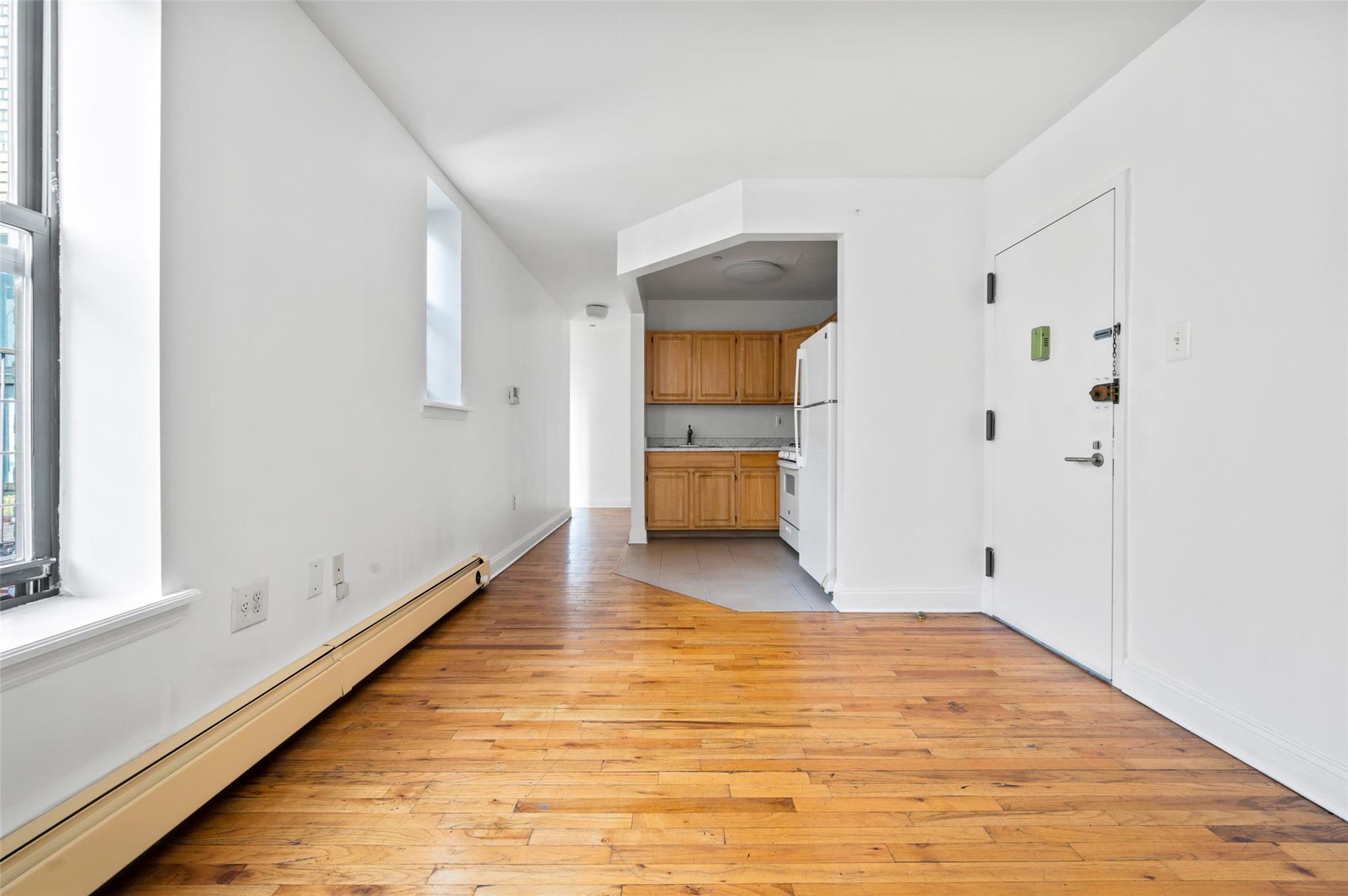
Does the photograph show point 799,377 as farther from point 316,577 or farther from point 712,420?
point 316,577

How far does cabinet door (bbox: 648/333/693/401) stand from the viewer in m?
5.88

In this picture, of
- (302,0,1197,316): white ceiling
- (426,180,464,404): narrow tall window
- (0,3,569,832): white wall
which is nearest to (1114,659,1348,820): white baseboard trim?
(302,0,1197,316): white ceiling

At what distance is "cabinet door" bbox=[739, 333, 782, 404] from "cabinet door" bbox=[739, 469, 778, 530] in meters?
0.81

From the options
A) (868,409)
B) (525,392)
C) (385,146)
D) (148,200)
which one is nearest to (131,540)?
(148,200)

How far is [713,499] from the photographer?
559 cm

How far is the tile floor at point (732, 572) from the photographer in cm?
337

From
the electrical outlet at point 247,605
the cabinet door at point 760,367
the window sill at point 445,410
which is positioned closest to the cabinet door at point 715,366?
the cabinet door at point 760,367

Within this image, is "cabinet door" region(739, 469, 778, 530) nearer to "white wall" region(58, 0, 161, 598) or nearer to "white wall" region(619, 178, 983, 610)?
"white wall" region(619, 178, 983, 610)

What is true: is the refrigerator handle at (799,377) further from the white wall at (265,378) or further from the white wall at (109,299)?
Result: the white wall at (109,299)

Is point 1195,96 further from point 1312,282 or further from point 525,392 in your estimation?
point 525,392

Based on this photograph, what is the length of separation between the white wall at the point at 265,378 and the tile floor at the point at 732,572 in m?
1.63

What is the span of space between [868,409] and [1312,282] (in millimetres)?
1729

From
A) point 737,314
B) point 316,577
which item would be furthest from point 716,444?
point 316,577

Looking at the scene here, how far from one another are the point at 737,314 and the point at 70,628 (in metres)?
5.57
